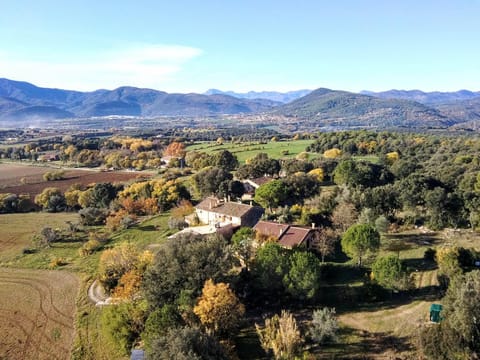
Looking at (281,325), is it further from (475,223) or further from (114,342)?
(475,223)

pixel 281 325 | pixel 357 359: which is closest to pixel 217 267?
pixel 281 325

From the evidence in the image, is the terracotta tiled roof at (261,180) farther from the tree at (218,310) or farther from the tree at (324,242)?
the tree at (218,310)

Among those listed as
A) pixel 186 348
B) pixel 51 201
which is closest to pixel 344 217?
pixel 186 348

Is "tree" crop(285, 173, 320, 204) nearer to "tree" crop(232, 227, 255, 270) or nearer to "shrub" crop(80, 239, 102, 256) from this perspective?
"tree" crop(232, 227, 255, 270)

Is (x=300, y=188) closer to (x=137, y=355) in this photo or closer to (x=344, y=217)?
(x=344, y=217)

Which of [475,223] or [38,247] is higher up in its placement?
[475,223]

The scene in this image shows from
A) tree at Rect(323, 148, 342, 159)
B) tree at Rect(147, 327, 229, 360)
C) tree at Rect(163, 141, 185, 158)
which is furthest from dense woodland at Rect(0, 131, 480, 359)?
tree at Rect(163, 141, 185, 158)
